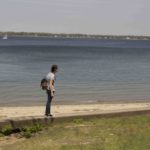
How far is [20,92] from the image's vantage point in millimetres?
24703

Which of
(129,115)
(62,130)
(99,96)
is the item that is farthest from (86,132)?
(99,96)

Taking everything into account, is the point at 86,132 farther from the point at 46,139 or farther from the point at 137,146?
the point at 137,146

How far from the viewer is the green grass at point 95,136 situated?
30.1 ft

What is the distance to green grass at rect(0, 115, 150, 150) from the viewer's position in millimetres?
9180

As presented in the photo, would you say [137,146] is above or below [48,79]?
below

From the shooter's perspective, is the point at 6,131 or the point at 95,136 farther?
the point at 6,131

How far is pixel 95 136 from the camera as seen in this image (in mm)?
10039

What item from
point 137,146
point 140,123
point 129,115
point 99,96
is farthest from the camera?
point 99,96

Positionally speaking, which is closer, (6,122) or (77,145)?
(77,145)

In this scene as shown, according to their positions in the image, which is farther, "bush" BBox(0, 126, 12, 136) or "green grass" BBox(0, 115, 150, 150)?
"bush" BBox(0, 126, 12, 136)

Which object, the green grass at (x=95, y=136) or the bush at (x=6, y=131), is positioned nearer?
the green grass at (x=95, y=136)

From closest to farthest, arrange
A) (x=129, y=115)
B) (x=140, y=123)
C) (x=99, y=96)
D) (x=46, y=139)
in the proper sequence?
(x=46, y=139), (x=140, y=123), (x=129, y=115), (x=99, y=96)

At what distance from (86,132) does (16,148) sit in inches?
71.0

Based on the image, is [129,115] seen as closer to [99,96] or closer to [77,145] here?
[77,145]
